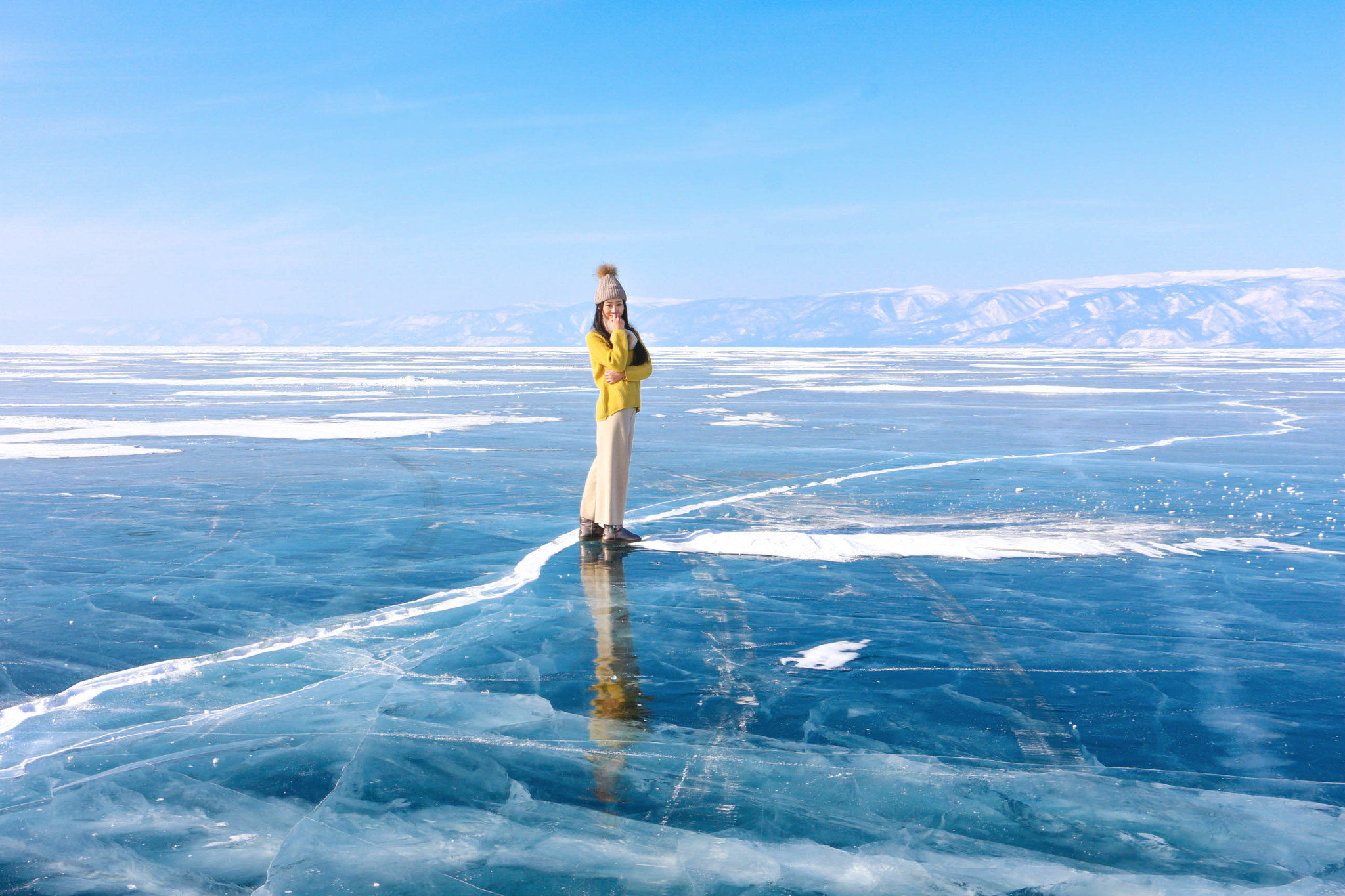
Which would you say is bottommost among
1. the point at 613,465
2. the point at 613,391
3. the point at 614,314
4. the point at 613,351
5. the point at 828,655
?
the point at 828,655

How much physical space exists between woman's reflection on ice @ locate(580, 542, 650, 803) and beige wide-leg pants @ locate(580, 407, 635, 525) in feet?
1.86

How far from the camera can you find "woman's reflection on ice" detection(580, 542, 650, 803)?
328 cm

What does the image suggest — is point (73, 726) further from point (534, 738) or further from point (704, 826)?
point (704, 826)

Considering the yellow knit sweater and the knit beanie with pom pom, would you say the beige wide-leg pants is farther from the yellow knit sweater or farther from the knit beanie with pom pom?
the knit beanie with pom pom

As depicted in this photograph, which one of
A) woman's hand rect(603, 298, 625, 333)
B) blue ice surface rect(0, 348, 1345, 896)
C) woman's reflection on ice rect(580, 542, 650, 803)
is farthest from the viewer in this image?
woman's hand rect(603, 298, 625, 333)

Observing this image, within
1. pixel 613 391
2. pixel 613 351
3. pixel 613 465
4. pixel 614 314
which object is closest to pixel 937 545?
pixel 613 465

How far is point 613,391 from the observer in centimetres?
660

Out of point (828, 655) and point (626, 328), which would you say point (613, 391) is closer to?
point (626, 328)

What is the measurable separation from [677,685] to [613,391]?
2.90 m

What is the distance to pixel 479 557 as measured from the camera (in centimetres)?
653

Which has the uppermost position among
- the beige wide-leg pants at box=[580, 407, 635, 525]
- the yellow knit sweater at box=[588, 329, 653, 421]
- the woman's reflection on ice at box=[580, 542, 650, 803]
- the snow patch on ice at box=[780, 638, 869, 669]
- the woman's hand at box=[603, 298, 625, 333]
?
the woman's hand at box=[603, 298, 625, 333]

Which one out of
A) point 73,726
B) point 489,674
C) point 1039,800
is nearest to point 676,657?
point 489,674

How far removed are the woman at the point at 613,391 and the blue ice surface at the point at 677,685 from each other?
14.3 inches

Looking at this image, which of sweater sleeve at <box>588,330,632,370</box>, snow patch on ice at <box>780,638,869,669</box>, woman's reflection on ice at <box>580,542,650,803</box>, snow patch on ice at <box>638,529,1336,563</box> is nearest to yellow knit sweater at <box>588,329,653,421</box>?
sweater sleeve at <box>588,330,632,370</box>
